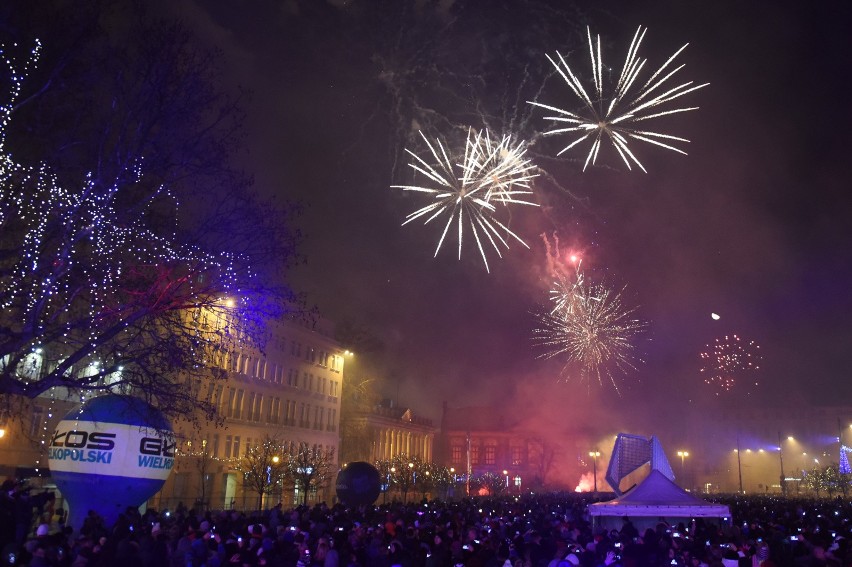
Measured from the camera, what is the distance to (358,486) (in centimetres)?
3136

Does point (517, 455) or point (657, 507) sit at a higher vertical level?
point (517, 455)

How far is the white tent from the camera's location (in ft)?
→ 80.3

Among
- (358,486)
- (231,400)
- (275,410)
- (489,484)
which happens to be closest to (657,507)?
(358,486)

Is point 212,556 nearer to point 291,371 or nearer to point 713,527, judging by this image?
point 713,527

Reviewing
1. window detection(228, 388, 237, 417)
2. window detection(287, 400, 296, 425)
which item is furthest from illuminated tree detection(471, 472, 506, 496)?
window detection(228, 388, 237, 417)

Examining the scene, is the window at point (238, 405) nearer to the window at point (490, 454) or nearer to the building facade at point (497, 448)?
the building facade at point (497, 448)

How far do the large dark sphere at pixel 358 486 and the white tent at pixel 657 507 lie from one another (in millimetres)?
10672

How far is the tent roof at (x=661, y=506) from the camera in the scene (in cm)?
2445

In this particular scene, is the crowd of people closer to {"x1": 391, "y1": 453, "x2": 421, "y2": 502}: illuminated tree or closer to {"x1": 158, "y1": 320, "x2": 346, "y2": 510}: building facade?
{"x1": 158, "y1": 320, "x2": 346, "y2": 510}: building facade

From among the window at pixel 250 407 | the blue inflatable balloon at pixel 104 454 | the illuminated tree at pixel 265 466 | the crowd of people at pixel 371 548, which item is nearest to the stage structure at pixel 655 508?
the crowd of people at pixel 371 548

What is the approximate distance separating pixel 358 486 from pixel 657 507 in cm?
1314

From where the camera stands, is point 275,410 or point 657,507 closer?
point 657,507

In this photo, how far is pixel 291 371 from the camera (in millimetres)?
58312

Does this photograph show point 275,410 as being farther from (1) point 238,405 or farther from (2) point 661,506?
(2) point 661,506
